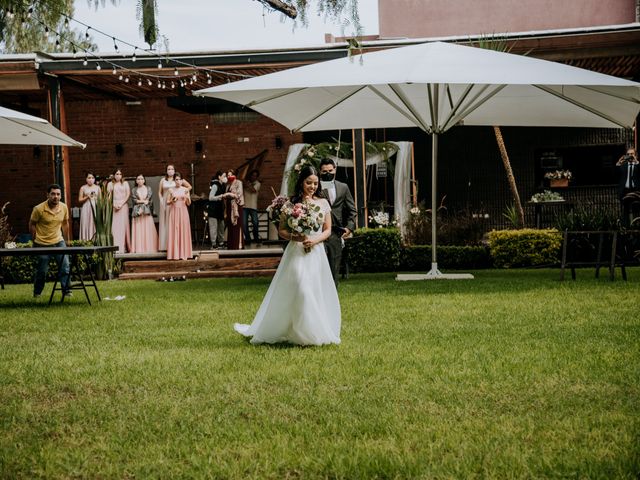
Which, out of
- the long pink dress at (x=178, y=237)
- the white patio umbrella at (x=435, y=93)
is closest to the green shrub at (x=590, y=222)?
the white patio umbrella at (x=435, y=93)

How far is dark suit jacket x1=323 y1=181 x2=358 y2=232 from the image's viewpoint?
1170cm

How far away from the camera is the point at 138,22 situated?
4.63m

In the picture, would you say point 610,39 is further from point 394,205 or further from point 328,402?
point 328,402

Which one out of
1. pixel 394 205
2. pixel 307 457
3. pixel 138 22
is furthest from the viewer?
pixel 394 205

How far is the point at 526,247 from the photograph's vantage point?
53.6 ft

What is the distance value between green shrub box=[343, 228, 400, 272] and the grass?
6767 millimetres

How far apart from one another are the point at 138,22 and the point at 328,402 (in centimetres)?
235

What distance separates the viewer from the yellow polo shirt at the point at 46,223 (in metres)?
12.6

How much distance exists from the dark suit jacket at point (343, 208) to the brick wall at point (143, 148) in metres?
10.2

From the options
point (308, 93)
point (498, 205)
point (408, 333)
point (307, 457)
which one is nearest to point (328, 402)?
point (307, 457)

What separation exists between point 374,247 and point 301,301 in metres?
9.13

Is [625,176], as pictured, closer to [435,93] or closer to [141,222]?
[435,93]

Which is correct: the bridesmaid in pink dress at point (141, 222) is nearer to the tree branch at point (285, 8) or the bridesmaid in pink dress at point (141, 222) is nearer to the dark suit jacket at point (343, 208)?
the dark suit jacket at point (343, 208)

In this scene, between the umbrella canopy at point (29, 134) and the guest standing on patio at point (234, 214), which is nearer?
the umbrella canopy at point (29, 134)
